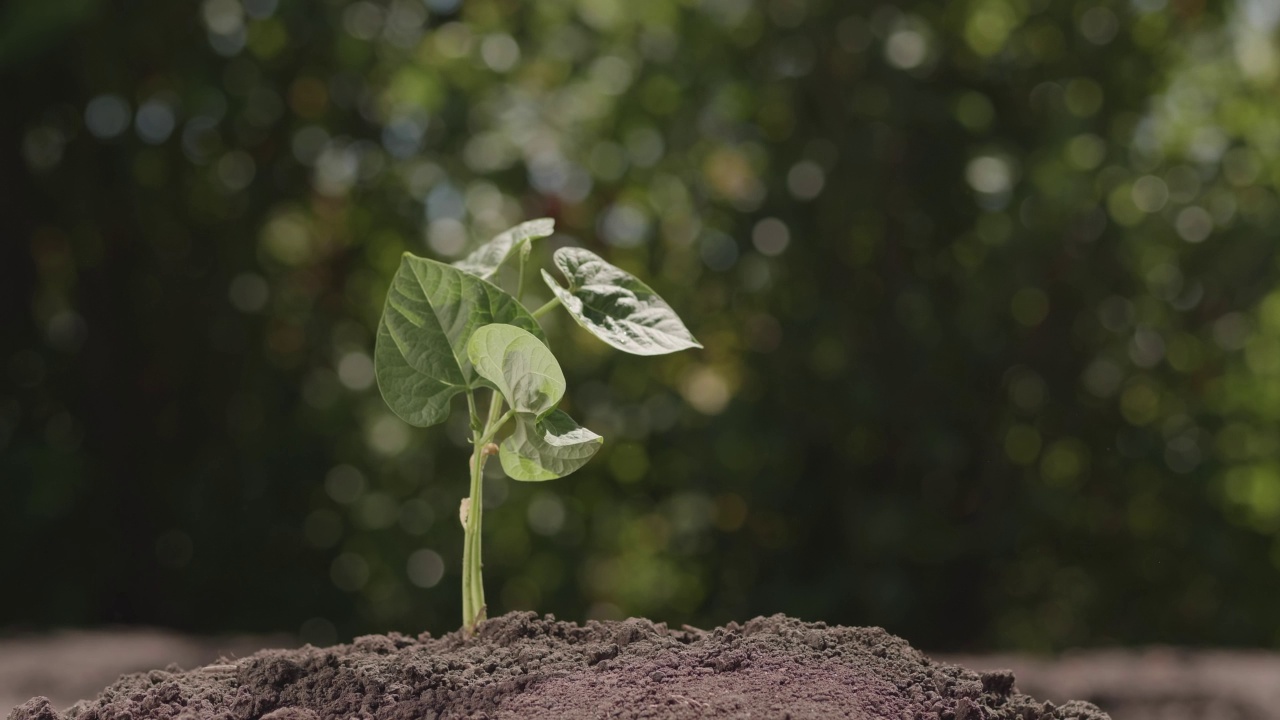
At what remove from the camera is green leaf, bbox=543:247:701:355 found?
899mm

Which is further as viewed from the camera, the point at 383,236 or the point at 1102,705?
the point at 383,236

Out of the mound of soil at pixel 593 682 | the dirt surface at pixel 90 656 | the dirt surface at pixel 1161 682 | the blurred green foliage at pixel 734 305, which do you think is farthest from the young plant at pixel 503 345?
the blurred green foliage at pixel 734 305

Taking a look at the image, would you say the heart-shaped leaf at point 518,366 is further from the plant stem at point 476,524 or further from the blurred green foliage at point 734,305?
the blurred green foliage at point 734,305

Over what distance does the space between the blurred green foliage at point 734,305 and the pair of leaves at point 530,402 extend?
1.49m

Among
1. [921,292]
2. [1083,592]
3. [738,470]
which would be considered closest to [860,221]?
[921,292]

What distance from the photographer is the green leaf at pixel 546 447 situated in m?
0.87

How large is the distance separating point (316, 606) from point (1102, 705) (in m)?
1.70

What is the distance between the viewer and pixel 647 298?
3.13 ft

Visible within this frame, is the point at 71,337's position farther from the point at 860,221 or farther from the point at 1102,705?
the point at 1102,705

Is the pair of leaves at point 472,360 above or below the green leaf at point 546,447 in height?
above

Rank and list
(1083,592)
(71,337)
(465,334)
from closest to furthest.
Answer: (465,334) < (1083,592) < (71,337)

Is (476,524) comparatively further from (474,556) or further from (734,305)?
(734,305)

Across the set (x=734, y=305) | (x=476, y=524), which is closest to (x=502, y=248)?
(x=476, y=524)

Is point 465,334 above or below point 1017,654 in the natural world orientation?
above
